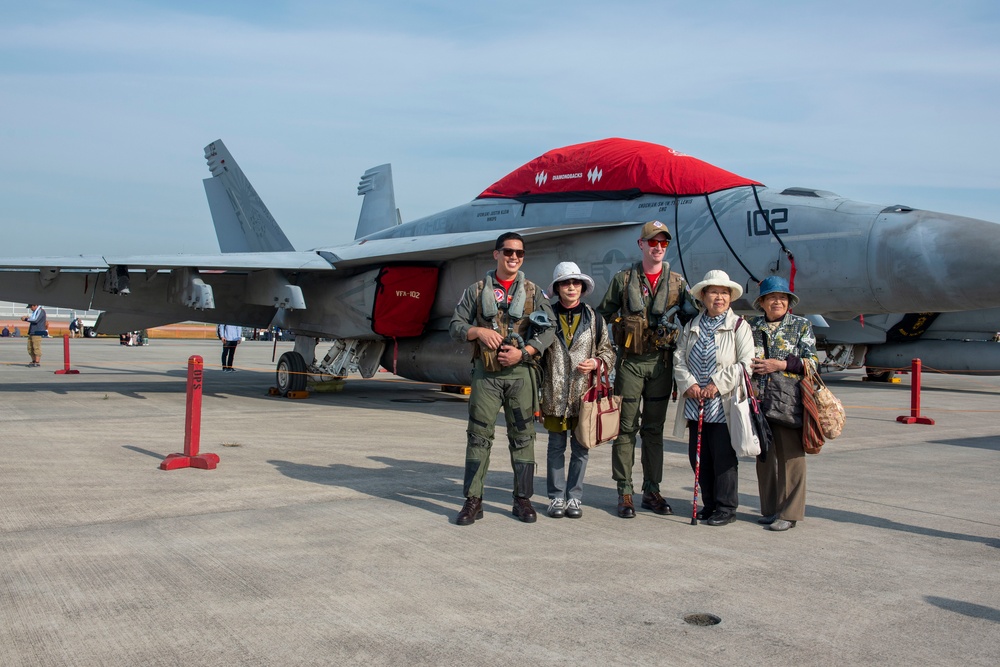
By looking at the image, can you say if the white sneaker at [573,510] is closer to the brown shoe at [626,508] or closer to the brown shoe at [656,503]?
the brown shoe at [626,508]

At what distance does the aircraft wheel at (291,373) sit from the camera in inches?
558

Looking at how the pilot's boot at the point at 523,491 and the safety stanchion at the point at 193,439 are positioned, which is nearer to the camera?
the pilot's boot at the point at 523,491

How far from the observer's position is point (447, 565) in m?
4.39

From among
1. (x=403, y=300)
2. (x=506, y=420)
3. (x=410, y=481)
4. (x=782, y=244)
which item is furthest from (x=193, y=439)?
(x=782, y=244)

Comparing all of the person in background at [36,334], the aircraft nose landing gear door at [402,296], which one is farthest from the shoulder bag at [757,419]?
the person in background at [36,334]

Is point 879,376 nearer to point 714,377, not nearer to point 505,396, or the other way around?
point 714,377

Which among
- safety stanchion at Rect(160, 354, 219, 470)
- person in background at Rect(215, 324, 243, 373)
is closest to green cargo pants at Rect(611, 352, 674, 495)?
safety stanchion at Rect(160, 354, 219, 470)

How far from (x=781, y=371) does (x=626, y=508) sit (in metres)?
1.31

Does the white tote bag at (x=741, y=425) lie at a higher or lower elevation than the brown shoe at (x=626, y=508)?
higher

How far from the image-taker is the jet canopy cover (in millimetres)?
10516

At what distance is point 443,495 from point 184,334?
60.2 m

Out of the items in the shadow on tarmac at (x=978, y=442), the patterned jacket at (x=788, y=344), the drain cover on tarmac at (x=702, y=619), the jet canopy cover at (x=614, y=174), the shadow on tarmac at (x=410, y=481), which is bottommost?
the shadow on tarmac at (x=410, y=481)

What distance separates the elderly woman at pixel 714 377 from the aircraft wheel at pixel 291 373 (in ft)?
31.5

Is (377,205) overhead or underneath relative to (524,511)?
overhead
